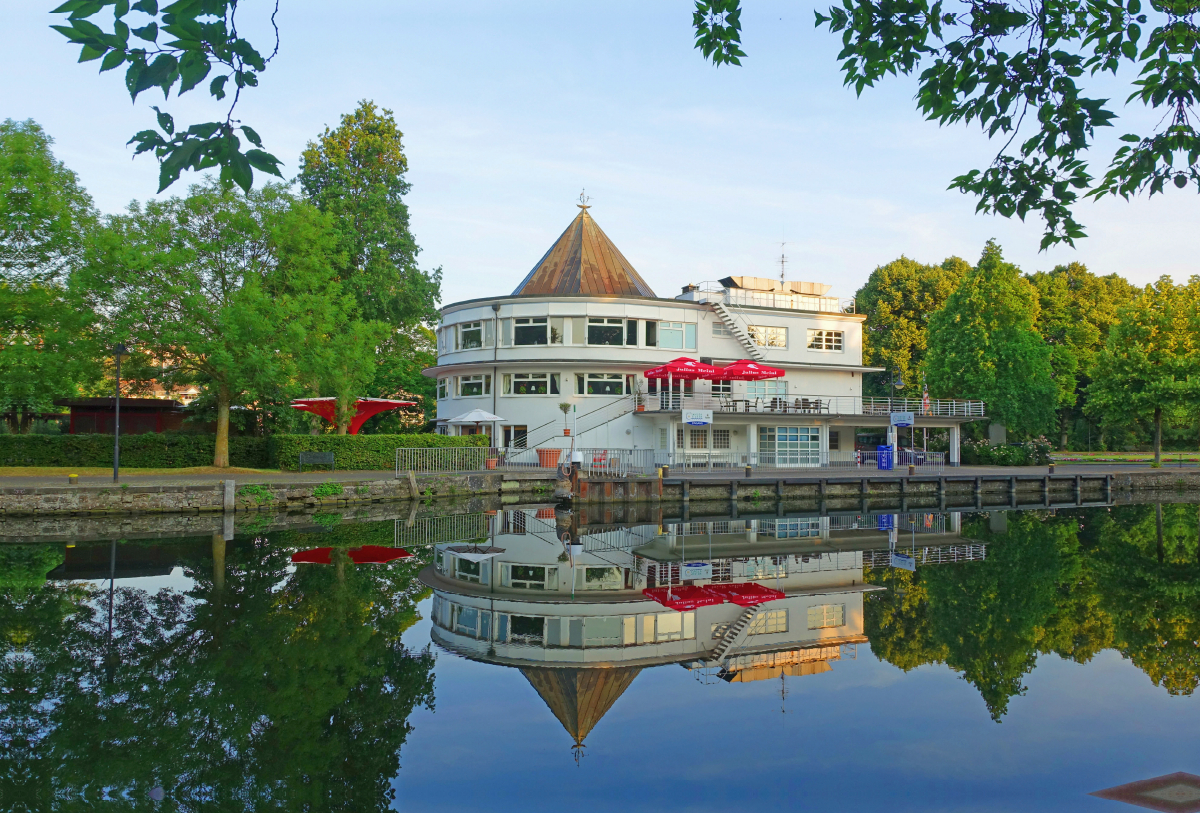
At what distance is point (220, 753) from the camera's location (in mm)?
6805

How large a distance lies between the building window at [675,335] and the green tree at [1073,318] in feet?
93.8

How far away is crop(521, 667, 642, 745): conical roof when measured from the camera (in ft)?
26.2

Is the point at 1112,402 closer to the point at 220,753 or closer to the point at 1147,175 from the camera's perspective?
the point at 1147,175

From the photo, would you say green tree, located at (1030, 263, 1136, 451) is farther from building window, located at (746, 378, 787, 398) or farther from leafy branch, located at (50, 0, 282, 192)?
leafy branch, located at (50, 0, 282, 192)

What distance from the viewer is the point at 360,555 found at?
17094 mm

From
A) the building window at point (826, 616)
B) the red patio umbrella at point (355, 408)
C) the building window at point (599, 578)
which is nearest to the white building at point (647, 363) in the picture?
the red patio umbrella at point (355, 408)

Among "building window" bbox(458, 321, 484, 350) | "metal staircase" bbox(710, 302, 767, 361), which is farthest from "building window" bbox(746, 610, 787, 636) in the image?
"building window" bbox(458, 321, 484, 350)

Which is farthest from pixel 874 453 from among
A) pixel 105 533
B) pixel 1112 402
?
pixel 105 533

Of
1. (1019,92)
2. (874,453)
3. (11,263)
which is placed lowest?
(874,453)

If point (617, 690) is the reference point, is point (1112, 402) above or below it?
above

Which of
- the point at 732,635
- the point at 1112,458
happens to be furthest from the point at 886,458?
the point at 732,635

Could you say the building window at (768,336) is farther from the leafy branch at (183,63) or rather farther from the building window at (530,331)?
the leafy branch at (183,63)

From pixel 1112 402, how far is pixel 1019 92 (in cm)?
4491

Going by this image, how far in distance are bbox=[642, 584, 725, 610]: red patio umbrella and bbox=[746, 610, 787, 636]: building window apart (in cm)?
94
